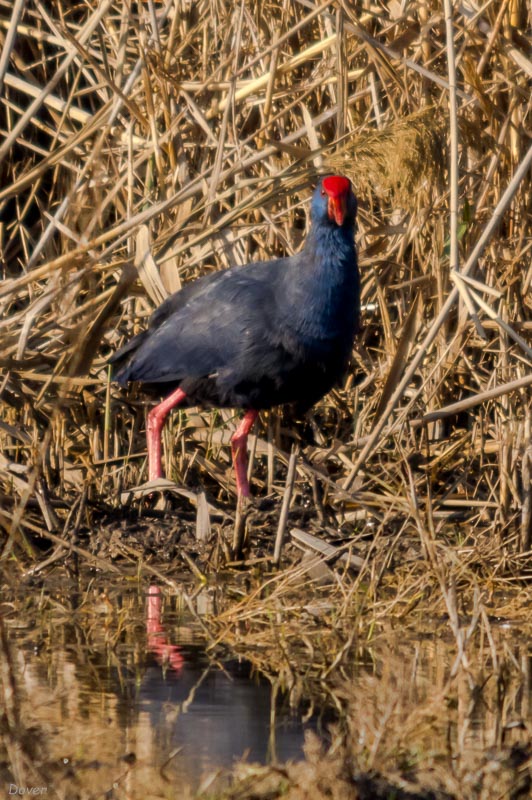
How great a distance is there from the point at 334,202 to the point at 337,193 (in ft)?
0.10

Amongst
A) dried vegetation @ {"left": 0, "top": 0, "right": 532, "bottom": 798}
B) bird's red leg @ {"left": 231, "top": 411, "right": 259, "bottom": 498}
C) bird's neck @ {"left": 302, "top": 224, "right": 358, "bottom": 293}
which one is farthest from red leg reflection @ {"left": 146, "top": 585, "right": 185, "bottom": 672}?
bird's neck @ {"left": 302, "top": 224, "right": 358, "bottom": 293}

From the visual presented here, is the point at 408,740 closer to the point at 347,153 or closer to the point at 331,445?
the point at 347,153

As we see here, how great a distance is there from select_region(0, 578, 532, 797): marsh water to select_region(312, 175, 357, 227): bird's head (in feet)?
4.30

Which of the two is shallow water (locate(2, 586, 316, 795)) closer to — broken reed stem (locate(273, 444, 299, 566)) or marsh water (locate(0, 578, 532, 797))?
marsh water (locate(0, 578, 532, 797))

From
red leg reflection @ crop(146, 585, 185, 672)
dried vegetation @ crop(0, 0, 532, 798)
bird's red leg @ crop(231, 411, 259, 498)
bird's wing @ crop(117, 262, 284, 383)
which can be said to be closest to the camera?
red leg reflection @ crop(146, 585, 185, 672)

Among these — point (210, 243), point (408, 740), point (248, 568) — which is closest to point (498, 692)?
point (408, 740)

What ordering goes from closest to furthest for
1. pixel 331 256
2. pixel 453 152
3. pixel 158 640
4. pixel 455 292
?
pixel 158 640 < pixel 453 152 < pixel 455 292 < pixel 331 256

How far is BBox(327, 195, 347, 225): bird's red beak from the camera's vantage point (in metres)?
4.04

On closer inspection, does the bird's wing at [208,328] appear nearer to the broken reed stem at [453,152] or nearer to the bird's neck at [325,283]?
the bird's neck at [325,283]

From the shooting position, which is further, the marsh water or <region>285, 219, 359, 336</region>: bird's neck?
<region>285, 219, 359, 336</region>: bird's neck

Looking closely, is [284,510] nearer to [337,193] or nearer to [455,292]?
[455,292]

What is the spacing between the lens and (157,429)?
437 cm

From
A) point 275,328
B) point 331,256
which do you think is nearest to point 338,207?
point 331,256

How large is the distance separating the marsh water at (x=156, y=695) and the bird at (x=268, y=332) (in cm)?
90
